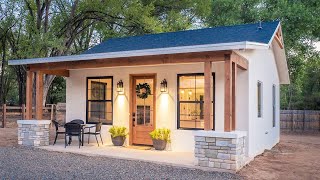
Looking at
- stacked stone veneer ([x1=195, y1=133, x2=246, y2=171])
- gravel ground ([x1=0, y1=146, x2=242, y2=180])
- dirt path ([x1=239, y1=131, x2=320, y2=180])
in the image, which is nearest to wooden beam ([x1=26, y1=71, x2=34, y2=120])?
→ gravel ground ([x1=0, y1=146, x2=242, y2=180])

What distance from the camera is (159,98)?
30.9 feet

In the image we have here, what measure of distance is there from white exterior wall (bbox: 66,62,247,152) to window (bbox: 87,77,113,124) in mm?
156

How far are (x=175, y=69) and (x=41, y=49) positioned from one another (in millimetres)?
9690

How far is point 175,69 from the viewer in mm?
9195

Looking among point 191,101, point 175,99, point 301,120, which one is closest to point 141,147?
point 175,99

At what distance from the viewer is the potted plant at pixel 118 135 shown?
970cm

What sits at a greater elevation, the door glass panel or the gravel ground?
the door glass panel

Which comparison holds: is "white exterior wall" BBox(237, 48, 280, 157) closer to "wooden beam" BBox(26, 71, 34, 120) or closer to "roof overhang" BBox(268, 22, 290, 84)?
"roof overhang" BBox(268, 22, 290, 84)

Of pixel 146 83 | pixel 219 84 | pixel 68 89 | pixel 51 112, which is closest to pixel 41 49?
pixel 51 112

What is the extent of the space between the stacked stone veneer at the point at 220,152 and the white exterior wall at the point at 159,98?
1.77 m

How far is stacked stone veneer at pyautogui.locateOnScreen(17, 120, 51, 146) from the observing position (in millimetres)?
9617

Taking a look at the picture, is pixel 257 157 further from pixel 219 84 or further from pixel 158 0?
pixel 158 0

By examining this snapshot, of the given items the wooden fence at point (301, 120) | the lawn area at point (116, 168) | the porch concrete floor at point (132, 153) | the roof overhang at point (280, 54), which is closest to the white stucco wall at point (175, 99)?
the roof overhang at point (280, 54)

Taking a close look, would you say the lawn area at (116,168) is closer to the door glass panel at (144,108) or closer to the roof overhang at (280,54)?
the door glass panel at (144,108)
